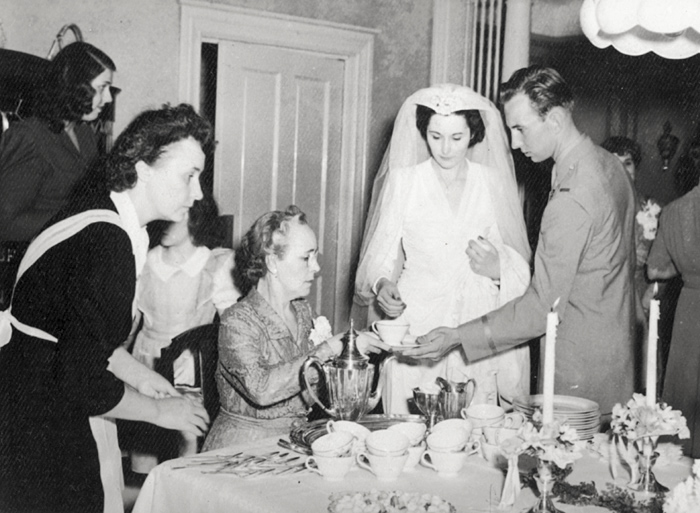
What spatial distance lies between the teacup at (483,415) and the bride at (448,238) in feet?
3.41

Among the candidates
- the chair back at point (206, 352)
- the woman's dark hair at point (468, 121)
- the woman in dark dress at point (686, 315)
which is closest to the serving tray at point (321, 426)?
the chair back at point (206, 352)

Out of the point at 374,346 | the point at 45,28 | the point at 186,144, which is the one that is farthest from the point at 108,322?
the point at 45,28

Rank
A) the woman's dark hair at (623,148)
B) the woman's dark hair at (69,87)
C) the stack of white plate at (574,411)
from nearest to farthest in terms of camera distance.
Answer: the stack of white plate at (574,411), the woman's dark hair at (69,87), the woman's dark hair at (623,148)

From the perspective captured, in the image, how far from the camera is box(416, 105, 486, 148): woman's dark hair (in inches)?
130

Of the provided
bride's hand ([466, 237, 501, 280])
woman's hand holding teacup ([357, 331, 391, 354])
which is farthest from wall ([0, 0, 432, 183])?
woman's hand holding teacup ([357, 331, 391, 354])

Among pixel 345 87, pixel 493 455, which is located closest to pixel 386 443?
pixel 493 455

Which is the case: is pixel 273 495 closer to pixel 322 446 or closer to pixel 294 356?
pixel 322 446

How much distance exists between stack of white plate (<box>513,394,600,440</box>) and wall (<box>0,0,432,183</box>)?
3.19m

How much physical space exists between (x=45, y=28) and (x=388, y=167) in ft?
7.17

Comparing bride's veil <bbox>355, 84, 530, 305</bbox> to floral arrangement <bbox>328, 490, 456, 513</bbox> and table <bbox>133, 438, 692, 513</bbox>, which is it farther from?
floral arrangement <bbox>328, 490, 456, 513</bbox>

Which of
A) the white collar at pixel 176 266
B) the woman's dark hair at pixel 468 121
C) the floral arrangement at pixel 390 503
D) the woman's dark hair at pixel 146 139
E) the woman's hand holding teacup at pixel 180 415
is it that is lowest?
the floral arrangement at pixel 390 503

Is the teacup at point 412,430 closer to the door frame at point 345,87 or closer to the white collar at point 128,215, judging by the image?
the white collar at point 128,215

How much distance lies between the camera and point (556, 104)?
2859mm

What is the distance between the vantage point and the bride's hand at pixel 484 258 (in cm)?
324
